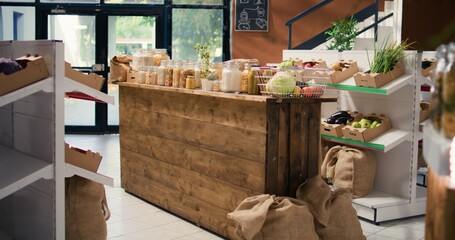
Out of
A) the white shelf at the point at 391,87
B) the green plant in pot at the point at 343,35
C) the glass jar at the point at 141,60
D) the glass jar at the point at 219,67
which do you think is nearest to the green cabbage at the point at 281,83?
the glass jar at the point at 219,67

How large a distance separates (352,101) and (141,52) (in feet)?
7.13

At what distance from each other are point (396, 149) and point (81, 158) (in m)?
2.97

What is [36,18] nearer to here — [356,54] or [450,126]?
[356,54]

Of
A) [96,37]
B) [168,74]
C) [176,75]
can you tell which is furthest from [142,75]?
[96,37]

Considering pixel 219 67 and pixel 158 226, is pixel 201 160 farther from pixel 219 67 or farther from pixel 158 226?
pixel 219 67

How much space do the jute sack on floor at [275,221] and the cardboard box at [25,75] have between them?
1390 mm

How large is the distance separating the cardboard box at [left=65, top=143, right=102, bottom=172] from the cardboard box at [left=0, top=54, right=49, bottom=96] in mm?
456

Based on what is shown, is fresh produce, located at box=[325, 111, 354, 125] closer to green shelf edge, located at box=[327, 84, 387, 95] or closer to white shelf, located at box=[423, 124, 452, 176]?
green shelf edge, located at box=[327, 84, 387, 95]

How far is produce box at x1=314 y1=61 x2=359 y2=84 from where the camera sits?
17.7 ft

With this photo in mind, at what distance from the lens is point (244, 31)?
399 inches

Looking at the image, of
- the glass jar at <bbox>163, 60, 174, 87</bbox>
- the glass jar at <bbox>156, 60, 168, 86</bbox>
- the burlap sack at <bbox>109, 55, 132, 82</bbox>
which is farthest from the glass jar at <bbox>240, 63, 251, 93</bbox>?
the burlap sack at <bbox>109, 55, 132, 82</bbox>

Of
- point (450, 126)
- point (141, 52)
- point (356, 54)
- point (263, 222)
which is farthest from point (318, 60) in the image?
point (450, 126)

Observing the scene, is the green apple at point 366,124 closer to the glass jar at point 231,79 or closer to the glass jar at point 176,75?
the glass jar at point 231,79

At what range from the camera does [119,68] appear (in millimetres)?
5949
